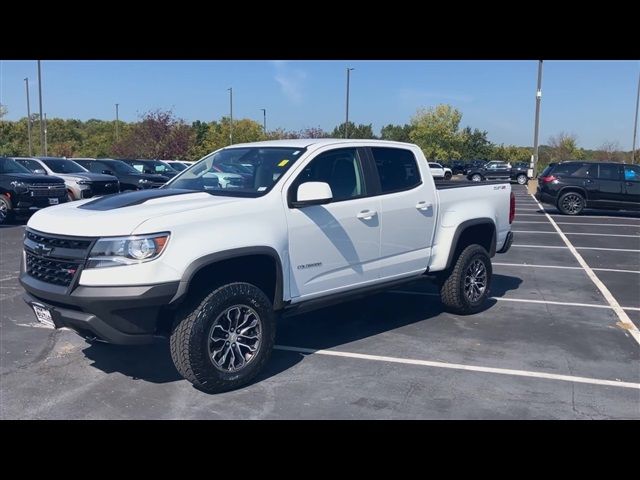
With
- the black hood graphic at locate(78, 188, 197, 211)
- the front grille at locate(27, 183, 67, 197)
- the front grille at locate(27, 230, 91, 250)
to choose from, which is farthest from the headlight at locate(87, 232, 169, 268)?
the front grille at locate(27, 183, 67, 197)

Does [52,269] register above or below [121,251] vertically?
below

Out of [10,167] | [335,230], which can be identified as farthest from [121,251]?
[10,167]

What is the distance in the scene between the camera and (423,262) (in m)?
6.57

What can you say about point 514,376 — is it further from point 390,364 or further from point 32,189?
point 32,189

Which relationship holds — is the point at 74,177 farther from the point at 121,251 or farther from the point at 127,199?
the point at 121,251

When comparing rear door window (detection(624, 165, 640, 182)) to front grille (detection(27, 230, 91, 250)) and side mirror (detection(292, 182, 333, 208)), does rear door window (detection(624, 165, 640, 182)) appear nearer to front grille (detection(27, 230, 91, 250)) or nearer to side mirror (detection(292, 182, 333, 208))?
side mirror (detection(292, 182, 333, 208))

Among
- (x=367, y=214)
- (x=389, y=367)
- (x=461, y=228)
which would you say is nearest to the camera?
(x=389, y=367)

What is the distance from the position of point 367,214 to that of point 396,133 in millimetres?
66414

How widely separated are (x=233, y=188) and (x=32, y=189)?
437 inches

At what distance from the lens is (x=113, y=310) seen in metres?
4.21

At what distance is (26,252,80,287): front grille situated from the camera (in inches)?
173

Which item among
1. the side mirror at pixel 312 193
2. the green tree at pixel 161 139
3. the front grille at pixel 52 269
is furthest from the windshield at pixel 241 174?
the green tree at pixel 161 139

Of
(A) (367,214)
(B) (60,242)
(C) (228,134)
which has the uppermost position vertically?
(C) (228,134)
